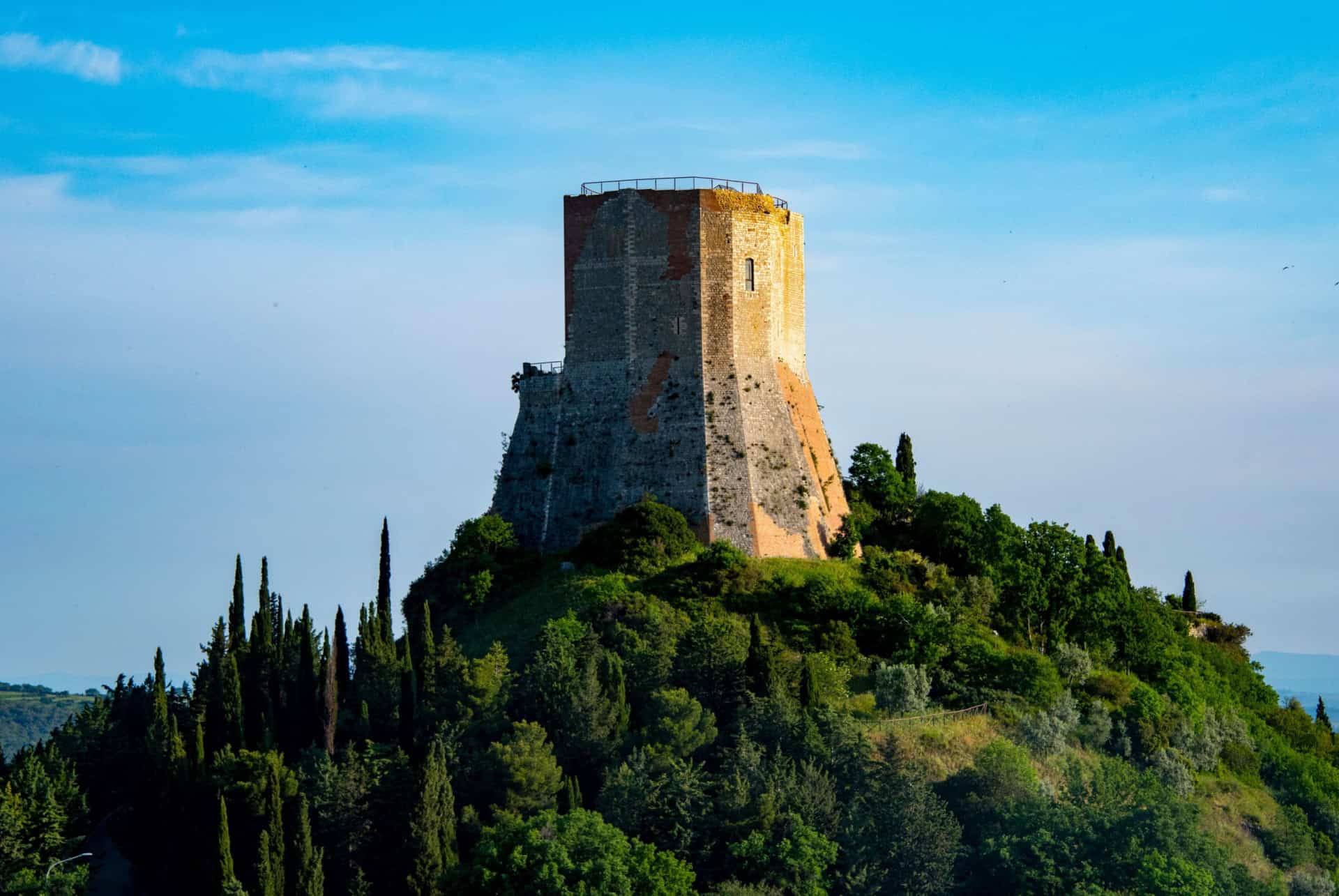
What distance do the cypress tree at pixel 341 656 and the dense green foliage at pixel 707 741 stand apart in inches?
4.0

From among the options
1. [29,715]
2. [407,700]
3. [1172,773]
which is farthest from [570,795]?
[29,715]

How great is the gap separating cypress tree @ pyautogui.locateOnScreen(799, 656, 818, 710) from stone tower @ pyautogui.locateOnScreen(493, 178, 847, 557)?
9019 mm

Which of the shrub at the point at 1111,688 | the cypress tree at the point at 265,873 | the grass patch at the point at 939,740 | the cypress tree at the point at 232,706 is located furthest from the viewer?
the shrub at the point at 1111,688

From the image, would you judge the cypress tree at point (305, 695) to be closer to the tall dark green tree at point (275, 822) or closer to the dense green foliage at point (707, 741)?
the dense green foliage at point (707, 741)

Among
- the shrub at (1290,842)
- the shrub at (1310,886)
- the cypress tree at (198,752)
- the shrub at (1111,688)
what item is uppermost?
the shrub at (1111,688)

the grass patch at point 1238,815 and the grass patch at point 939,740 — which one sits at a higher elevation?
the grass patch at point 939,740

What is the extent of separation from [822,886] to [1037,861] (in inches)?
217

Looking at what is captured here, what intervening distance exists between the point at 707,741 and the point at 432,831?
8.48 meters

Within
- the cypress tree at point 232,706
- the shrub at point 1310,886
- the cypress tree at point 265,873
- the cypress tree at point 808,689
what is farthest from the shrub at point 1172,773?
the cypress tree at point 232,706

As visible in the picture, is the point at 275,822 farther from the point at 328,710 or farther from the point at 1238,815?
the point at 1238,815

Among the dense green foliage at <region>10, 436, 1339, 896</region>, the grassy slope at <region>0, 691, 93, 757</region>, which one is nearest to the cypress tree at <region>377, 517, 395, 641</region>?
the dense green foliage at <region>10, 436, 1339, 896</region>

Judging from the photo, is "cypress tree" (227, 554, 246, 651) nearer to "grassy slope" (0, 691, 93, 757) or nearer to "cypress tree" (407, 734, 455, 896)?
"cypress tree" (407, 734, 455, 896)

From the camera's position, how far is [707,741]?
56.2m

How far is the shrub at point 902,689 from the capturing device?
5953 cm
